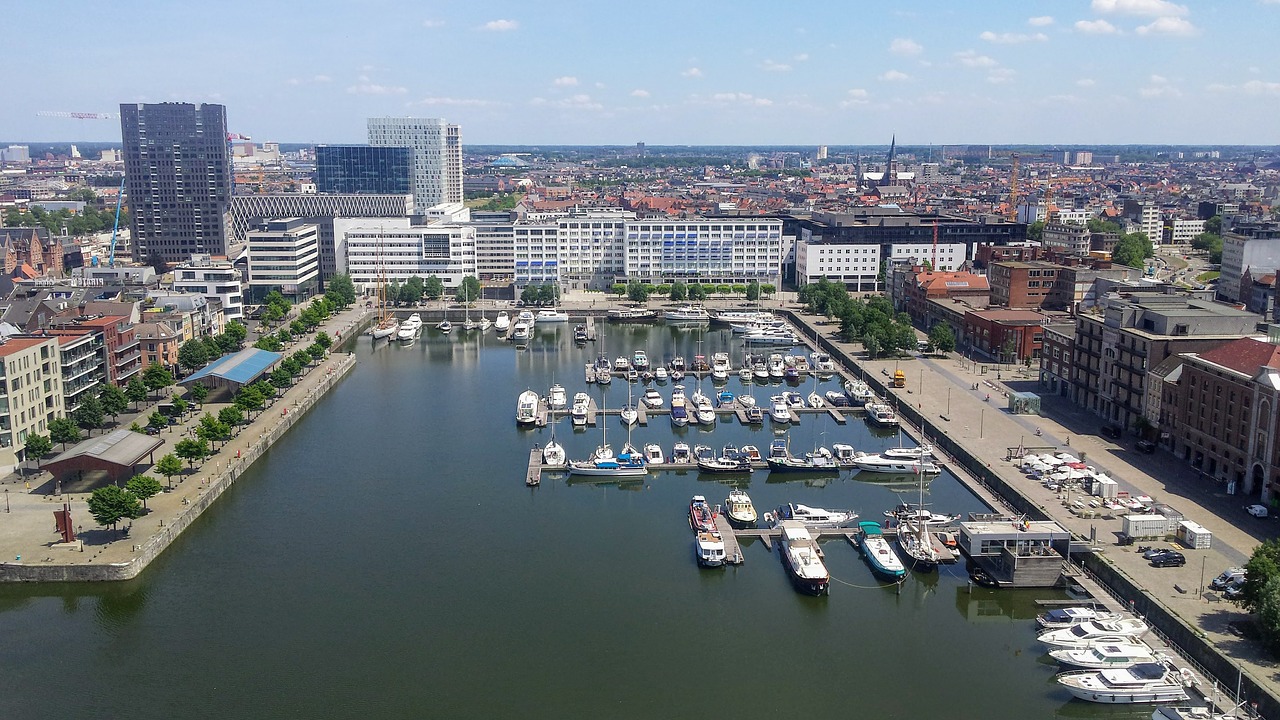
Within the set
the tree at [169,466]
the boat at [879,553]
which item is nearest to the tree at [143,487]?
the tree at [169,466]

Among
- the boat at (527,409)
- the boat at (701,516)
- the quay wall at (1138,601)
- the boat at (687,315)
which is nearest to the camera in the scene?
the quay wall at (1138,601)

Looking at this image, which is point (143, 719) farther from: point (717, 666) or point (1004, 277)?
point (1004, 277)

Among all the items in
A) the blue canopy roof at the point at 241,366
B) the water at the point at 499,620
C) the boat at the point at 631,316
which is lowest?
the water at the point at 499,620

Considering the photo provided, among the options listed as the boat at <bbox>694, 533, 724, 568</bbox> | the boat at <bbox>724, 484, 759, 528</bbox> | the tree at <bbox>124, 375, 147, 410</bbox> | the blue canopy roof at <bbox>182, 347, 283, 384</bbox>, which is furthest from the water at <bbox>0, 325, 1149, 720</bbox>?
the blue canopy roof at <bbox>182, 347, 283, 384</bbox>

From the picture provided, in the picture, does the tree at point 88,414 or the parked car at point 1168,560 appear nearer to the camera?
the parked car at point 1168,560

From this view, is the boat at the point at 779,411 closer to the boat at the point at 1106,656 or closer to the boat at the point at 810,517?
the boat at the point at 810,517

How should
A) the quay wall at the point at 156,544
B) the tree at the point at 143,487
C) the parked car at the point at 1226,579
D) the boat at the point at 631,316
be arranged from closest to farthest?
the parked car at the point at 1226,579
the quay wall at the point at 156,544
the tree at the point at 143,487
the boat at the point at 631,316

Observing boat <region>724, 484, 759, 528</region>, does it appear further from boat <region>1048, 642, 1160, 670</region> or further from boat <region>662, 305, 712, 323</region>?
boat <region>662, 305, 712, 323</region>
